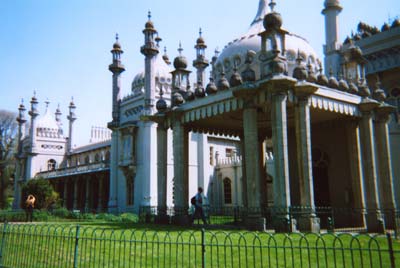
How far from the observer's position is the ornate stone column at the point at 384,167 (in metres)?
15.5

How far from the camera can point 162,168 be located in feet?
58.5

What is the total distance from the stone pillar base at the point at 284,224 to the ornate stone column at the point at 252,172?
0.79 meters

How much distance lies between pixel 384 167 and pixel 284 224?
6230mm

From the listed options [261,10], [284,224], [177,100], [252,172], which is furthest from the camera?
[261,10]

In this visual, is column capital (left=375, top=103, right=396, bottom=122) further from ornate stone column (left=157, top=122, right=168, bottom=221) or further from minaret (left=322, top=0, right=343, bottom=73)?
ornate stone column (left=157, top=122, right=168, bottom=221)

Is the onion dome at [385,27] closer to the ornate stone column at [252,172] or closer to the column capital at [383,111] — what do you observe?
the column capital at [383,111]

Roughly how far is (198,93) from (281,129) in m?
4.57

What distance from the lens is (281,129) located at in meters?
13.2

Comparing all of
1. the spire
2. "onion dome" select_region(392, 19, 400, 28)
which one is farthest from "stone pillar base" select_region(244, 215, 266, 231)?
"onion dome" select_region(392, 19, 400, 28)

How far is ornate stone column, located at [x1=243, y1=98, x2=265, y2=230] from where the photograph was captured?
13.4 metres

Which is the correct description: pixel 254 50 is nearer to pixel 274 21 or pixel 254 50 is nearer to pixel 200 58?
pixel 274 21

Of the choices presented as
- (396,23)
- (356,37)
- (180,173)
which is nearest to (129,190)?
(180,173)

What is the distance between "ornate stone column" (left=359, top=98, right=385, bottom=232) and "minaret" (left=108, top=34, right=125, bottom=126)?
1035 inches

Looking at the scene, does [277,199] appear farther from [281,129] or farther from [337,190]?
[337,190]
